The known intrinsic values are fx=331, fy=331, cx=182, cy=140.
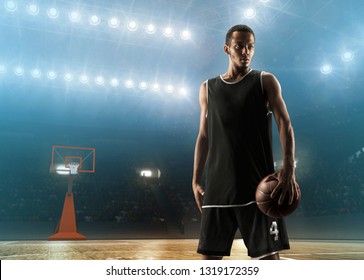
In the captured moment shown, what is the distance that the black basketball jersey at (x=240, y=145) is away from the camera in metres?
1.67

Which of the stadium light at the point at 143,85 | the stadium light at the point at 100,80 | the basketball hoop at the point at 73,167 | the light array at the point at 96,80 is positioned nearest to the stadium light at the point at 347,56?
the light array at the point at 96,80

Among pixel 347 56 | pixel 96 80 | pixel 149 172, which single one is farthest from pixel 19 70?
pixel 347 56

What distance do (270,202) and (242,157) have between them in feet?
0.91

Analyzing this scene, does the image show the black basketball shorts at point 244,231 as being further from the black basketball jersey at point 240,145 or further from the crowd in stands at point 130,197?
the crowd in stands at point 130,197

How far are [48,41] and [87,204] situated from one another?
657cm

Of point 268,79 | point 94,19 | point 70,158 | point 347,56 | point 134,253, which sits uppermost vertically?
point 94,19

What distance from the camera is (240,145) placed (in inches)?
67.3

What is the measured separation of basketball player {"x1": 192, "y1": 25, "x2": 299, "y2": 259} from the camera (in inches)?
62.2

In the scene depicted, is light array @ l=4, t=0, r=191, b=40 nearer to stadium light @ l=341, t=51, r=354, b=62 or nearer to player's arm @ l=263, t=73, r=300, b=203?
stadium light @ l=341, t=51, r=354, b=62

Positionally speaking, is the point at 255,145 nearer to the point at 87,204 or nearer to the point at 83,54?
the point at 83,54

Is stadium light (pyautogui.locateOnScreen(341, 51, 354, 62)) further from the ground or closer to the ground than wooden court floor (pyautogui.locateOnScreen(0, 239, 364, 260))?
further from the ground

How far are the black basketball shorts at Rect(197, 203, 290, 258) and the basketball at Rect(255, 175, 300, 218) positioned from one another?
0.04 m

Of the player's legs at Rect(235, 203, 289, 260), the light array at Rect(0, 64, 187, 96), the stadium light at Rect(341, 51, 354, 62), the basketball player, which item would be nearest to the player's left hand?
the basketball player

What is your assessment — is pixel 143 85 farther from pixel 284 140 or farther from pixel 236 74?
pixel 284 140
